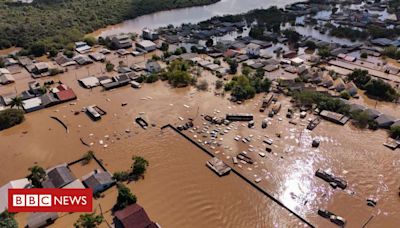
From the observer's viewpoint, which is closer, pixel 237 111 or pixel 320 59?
pixel 237 111

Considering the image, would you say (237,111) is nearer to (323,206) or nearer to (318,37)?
(323,206)

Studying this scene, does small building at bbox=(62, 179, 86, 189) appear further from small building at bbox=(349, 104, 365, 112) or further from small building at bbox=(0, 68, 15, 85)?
small building at bbox=(349, 104, 365, 112)

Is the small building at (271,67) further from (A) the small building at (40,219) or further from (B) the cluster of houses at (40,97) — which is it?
(A) the small building at (40,219)

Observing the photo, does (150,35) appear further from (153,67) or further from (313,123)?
(313,123)

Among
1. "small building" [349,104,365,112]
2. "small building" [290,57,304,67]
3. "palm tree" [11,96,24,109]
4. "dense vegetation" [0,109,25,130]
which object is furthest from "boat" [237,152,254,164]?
"palm tree" [11,96,24,109]

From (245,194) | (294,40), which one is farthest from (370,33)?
(245,194)

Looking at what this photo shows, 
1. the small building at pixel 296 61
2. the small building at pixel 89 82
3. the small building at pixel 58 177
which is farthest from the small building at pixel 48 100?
the small building at pixel 296 61
